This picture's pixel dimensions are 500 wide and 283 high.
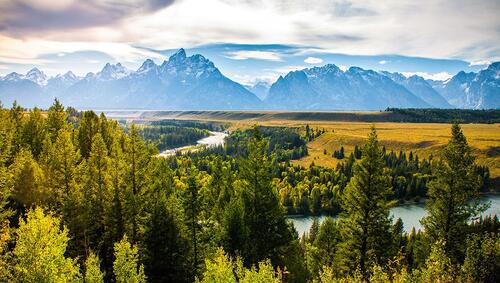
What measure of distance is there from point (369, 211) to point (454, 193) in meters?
10.6

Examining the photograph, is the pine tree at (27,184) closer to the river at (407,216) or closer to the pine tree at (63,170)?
the pine tree at (63,170)

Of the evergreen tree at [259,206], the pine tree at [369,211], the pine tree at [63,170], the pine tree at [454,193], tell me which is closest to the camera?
the pine tree at [369,211]

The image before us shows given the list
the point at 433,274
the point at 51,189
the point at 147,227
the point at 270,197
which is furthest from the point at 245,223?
the point at 51,189

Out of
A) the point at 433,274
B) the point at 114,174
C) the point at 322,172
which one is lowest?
the point at 322,172

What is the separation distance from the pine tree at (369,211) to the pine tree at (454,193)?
7.48 m

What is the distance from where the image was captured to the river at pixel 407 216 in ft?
Result: 419

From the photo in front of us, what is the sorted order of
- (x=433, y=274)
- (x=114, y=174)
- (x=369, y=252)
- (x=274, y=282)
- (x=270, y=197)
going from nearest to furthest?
(x=274, y=282) < (x=433, y=274) < (x=369, y=252) < (x=270, y=197) < (x=114, y=174)

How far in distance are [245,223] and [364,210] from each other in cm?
1326

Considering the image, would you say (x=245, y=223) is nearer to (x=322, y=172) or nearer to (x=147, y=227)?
(x=147, y=227)

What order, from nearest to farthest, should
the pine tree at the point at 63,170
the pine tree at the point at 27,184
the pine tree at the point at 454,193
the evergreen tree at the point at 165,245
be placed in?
the pine tree at the point at 454,193 < the evergreen tree at the point at 165,245 < the pine tree at the point at 27,184 < the pine tree at the point at 63,170

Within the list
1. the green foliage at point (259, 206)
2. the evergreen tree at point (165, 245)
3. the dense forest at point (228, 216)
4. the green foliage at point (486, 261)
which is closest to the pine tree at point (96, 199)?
the dense forest at point (228, 216)

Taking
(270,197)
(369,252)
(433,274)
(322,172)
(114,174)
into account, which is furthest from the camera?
(322,172)

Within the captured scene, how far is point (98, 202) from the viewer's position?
161 ft

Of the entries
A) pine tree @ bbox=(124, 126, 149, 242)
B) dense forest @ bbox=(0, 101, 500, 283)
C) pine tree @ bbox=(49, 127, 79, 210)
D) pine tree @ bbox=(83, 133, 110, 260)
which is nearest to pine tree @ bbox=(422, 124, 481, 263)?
dense forest @ bbox=(0, 101, 500, 283)
